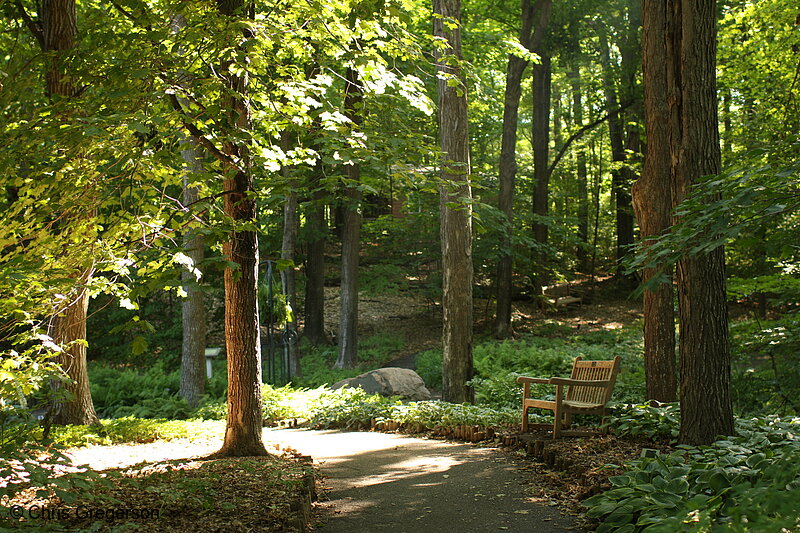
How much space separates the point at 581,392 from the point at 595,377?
0.81 feet

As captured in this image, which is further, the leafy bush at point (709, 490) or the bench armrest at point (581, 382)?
the bench armrest at point (581, 382)

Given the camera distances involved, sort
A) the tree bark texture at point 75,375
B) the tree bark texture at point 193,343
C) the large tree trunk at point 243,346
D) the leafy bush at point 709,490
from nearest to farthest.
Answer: the leafy bush at point 709,490 → the large tree trunk at point 243,346 → the tree bark texture at point 75,375 → the tree bark texture at point 193,343

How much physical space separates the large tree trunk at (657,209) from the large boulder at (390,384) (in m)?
5.59

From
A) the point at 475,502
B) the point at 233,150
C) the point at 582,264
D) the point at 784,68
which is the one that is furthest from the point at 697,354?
the point at 582,264

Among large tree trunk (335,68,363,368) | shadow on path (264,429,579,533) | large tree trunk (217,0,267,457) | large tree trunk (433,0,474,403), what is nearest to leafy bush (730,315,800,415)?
large tree trunk (433,0,474,403)

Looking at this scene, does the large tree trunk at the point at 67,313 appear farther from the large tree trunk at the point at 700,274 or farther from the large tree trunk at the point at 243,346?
the large tree trunk at the point at 700,274

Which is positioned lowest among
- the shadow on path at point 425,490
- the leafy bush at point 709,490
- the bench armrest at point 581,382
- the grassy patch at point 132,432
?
the shadow on path at point 425,490

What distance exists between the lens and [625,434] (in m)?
6.68

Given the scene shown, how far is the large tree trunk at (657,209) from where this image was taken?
7.23 m

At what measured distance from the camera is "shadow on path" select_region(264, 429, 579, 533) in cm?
458

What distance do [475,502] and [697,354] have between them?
2270 millimetres

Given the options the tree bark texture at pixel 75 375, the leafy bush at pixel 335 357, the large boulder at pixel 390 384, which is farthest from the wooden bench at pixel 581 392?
the leafy bush at pixel 335 357

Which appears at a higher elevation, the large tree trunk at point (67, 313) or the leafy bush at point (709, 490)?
the large tree trunk at point (67, 313)

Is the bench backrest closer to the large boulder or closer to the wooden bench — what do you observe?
the wooden bench
